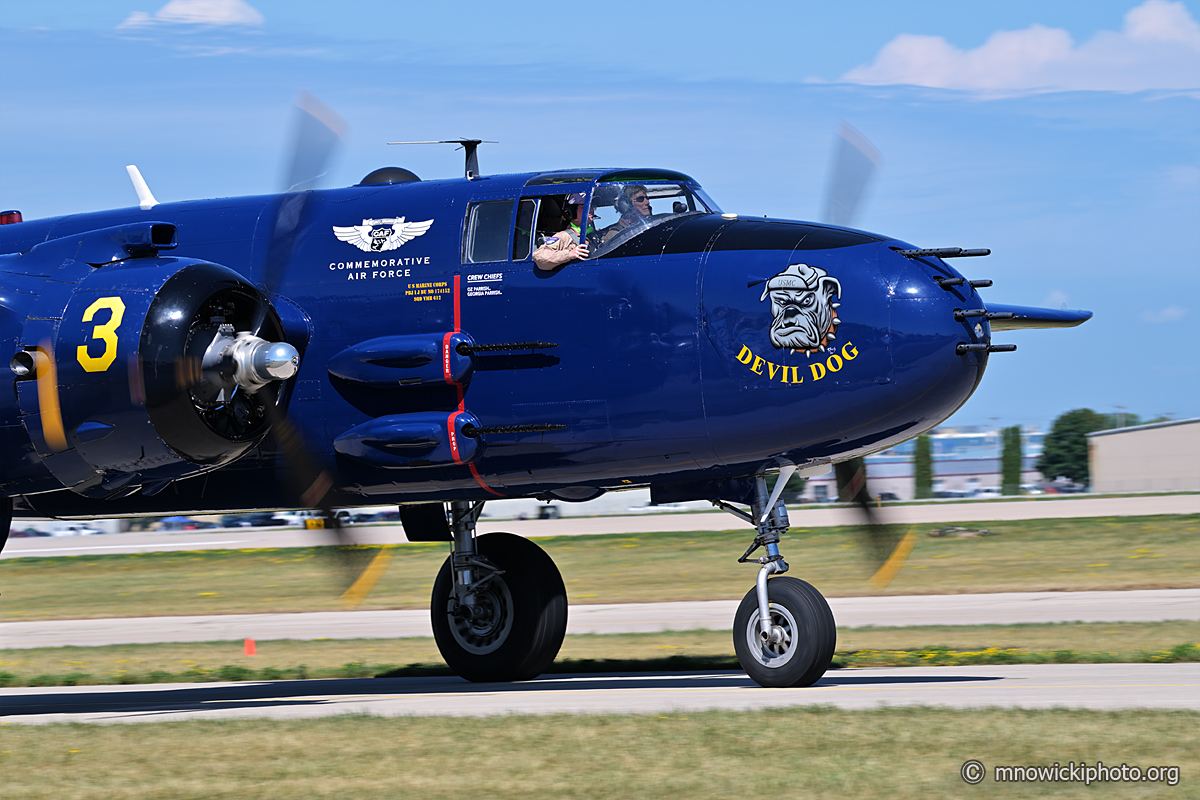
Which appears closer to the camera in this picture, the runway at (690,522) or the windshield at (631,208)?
the windshield at (631,208)

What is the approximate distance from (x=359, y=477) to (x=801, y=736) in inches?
232

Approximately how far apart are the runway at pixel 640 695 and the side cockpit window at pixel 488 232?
176 inches

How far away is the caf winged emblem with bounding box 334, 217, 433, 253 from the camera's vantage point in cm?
1465

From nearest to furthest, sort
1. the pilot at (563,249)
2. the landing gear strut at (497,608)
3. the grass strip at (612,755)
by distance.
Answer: the grass strip at (612,755) → the pilot at (563,249) → the landing gear strut at (497,608)

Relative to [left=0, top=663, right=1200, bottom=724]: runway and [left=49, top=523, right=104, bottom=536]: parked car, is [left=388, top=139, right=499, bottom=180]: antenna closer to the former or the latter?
[left=0, top=663, right=1200, bottom=724]: runway

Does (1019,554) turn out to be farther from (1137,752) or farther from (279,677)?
(1137,752)

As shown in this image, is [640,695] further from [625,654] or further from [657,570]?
[657,570]

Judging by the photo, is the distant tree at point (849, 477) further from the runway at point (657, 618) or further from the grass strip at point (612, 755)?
the runway at point (657, 618)

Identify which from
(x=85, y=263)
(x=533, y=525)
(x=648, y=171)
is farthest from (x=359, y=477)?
(x=533, y=525)

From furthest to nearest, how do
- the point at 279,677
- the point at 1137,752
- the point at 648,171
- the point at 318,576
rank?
the point at 318,576 → the point at 279,677 → the point at 648,171 → the point at 1137,752

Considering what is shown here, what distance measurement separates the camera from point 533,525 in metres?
64.4

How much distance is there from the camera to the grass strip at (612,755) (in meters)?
9.20

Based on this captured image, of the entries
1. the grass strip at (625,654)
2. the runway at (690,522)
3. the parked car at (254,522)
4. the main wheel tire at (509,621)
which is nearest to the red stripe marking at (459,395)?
the main wheel tire at (509,621)

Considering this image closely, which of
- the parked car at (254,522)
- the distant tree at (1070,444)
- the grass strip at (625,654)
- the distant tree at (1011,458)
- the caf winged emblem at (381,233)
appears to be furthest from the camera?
the distant tree at (1070,444)
